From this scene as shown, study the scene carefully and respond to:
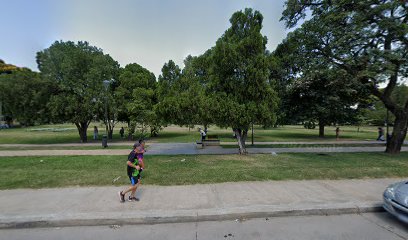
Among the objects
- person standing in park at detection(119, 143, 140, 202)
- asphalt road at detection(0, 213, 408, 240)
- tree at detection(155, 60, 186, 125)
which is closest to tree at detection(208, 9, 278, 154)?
tree at detection(155, 60, 186, 125)

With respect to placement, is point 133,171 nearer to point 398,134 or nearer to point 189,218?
point 189,218

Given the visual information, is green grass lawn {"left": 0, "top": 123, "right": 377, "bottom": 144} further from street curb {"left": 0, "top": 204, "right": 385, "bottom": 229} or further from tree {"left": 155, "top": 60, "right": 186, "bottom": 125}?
street curb {"left": 0, "top": 204, "right": 385, "bottom": 229}

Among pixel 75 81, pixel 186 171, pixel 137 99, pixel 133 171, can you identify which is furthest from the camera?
pixel 137 99

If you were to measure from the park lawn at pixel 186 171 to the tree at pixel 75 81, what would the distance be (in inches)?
383

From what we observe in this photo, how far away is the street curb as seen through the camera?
4.40m

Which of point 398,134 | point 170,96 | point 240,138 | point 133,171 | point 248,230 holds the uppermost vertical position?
point 170,96

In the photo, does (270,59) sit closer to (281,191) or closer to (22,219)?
(281,191)

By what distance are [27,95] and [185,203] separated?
21.7 m

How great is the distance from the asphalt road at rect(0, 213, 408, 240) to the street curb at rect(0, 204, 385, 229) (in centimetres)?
10

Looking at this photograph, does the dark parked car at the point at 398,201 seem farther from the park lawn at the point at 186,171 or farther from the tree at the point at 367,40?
the tree at the point at 367,40

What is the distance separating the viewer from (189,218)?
4617mm

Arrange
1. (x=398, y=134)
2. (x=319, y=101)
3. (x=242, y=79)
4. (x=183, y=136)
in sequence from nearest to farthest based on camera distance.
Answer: (x=242, y=79), (x=398, y=134), (x=319, y=101), (x=183, y=136)

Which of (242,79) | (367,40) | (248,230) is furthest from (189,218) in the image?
(367,40)

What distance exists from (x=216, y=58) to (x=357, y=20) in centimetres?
732
